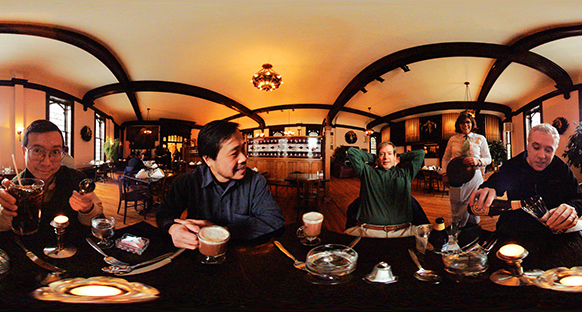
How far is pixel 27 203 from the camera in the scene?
0.75m

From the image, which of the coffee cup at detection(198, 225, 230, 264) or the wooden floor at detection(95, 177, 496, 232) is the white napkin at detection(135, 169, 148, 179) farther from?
the coffee cup at detection(198, 225, 230, 264)

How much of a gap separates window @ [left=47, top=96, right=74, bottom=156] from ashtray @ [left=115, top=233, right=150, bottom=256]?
0.48 metres

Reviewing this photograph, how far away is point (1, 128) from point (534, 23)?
2101mm

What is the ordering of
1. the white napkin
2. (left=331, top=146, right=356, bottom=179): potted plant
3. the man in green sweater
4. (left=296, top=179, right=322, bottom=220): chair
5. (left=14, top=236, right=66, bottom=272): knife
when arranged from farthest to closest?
(left=296, top=179, right=322, bottom=220): chair
(left=331, top=146, right=356, bottom=179): potted plant
the man in green sweater
the white napkin
(left=14, top=236, right=66, bottom=272): knife

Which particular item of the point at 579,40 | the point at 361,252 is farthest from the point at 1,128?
the point at 579,40

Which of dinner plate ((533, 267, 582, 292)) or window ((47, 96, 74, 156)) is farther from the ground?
window ((47, 96, 74, 156))

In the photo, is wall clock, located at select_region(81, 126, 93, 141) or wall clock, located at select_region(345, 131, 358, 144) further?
wall clock, located at select_region(345, 131, 358, 144)

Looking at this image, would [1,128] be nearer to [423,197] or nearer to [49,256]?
[49,256]

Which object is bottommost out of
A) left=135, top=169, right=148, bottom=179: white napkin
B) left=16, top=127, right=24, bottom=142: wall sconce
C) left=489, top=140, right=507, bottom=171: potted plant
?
left=135, top=169, right=148, bottom=179: white napkin

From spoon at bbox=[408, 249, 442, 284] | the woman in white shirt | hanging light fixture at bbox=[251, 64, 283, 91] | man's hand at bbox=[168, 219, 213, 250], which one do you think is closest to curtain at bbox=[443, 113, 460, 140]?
the woman in white shirt

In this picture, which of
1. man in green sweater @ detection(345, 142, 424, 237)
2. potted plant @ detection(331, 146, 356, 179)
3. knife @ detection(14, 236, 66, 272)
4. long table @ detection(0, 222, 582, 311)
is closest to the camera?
long table @ detection(0, 222, 582, 311)

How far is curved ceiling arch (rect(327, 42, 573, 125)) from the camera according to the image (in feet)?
2.72

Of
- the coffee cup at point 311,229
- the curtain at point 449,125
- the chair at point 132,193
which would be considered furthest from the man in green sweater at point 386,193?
the chair at point 132,193

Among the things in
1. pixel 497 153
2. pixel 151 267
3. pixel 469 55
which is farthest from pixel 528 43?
pixel 151 267
